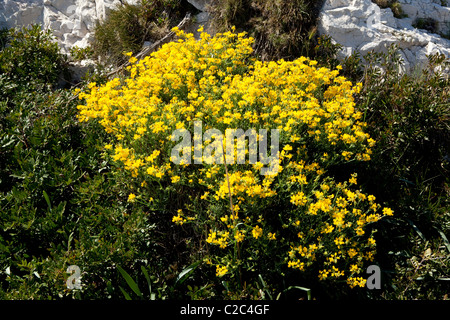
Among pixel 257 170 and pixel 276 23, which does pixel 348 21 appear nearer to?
pixel 276 23

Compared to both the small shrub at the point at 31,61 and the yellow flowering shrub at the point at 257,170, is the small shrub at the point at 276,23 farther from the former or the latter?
the small shrub at the point at 31,61

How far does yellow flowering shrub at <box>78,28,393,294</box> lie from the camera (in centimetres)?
251

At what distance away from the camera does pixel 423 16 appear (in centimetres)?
515

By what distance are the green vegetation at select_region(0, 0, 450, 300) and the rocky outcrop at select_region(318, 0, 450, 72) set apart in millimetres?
199

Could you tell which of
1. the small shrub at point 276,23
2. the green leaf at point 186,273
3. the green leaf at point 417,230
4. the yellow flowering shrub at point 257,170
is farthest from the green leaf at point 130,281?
the small shrub at point 276,23

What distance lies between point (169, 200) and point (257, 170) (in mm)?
763

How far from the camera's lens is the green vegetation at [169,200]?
2562 mm

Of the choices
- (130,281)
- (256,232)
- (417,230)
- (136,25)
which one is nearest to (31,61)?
(136,25)

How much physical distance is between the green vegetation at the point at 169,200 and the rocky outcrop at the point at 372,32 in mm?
199

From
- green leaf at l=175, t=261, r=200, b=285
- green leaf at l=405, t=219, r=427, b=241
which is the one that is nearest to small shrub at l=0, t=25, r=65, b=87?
green leaf at l=175, t=261, r=200, b=285

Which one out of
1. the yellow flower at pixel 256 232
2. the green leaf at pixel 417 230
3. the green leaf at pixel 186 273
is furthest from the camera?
the green leaf at pixel 417 230
